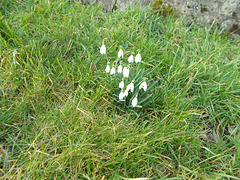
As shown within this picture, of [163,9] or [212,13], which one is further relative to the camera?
[212,13]

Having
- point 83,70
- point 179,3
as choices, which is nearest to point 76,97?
point 83,70

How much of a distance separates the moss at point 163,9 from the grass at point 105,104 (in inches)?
6.3

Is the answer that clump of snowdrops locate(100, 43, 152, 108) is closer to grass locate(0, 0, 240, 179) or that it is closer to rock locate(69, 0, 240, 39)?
grass locate(0, 0, 240, 179)

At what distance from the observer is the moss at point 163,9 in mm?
3293

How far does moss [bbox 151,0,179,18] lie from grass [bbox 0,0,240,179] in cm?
16

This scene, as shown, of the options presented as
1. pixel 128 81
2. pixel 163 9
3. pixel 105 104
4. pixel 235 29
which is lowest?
pixel 105 104

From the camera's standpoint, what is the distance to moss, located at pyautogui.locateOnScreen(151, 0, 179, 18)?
3293mm

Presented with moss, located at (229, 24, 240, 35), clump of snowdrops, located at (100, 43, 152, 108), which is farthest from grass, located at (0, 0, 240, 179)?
moss, located at (229, 24, 240, 35)

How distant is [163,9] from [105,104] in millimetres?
2093

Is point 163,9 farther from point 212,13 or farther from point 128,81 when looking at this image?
point 128,81

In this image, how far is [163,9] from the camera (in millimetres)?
3275

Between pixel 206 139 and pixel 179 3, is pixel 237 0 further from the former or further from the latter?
pixel 206 139

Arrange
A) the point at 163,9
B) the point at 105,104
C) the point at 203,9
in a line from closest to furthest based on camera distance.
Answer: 1. the point at 105,104
2. the point at 163,9
3. the point at 203,9

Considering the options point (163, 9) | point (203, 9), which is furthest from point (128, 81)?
point (203, 9)
